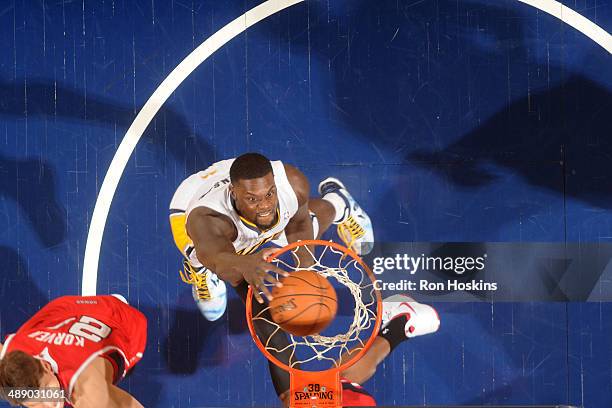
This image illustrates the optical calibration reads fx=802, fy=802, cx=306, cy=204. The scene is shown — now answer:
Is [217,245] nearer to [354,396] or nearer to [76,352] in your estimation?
[76,352]

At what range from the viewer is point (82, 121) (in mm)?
4812

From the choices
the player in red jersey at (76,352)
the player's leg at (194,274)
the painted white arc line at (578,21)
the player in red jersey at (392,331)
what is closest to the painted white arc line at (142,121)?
the player in red jersey at (76,352)

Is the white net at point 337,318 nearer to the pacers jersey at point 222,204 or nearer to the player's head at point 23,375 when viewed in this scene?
the pacers jersey at point 222,204

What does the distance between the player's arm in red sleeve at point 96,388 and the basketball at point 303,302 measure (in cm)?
102

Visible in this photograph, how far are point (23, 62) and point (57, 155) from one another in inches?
23.8

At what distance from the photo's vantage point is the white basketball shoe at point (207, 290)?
469cm

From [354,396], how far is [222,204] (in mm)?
1334

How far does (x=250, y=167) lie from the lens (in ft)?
15.3

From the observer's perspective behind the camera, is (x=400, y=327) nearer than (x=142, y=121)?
Yes

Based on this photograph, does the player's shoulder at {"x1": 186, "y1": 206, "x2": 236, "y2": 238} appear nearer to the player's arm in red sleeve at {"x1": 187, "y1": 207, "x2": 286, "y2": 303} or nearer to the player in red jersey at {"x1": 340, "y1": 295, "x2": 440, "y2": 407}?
the player's arm in red sleeve at {"x1": 187, "y1": 207, "x2": 286, "y2": 303}

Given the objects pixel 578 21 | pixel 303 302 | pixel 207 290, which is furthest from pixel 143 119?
pixel 578 21

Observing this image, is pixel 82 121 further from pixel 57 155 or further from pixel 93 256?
pixel 93 256

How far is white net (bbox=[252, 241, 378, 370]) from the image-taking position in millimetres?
4613

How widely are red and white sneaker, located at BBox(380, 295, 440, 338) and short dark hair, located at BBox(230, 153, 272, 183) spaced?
3.58ft
